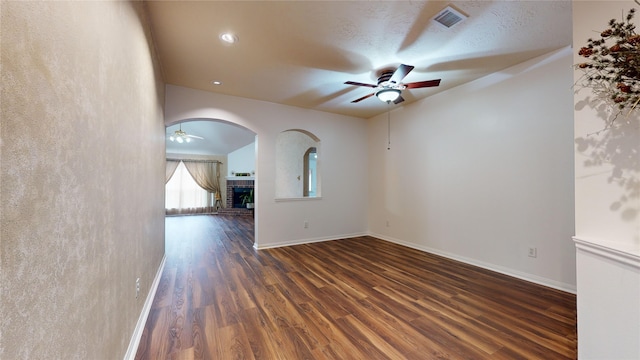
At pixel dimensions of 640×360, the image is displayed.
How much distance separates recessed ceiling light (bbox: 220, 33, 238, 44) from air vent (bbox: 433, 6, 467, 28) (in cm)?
187

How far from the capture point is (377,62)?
283 cm

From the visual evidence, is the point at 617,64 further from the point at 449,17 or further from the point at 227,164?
the point at 227,164

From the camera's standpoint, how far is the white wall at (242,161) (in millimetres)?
9211

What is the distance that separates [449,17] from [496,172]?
2044mm

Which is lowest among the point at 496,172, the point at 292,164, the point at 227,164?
the point at 496,172

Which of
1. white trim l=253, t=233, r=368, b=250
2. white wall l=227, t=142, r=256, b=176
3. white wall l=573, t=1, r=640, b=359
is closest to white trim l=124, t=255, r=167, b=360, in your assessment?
white trim l=253, t=233, r=368, b=250

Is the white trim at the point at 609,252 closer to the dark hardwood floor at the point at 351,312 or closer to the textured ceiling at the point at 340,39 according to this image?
the dark hardwood floor at the point at 351,312

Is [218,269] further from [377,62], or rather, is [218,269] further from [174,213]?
[174,213]

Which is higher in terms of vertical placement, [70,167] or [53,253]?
[70,167]

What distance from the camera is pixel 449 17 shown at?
6.72 feet

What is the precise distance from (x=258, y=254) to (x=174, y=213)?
665cm

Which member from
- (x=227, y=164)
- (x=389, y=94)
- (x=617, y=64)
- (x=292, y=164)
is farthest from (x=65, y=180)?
(x=227, y=164)

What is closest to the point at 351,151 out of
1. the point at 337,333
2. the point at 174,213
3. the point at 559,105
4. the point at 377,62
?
the point at 377,62

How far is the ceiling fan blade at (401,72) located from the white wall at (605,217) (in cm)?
125
